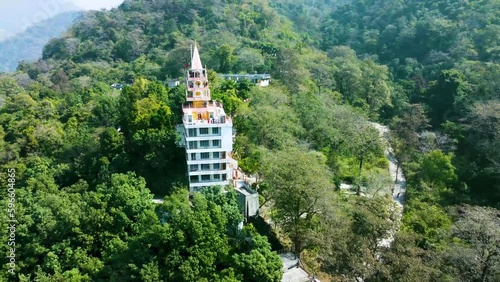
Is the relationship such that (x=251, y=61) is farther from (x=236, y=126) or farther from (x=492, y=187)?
(x=492, y=187)

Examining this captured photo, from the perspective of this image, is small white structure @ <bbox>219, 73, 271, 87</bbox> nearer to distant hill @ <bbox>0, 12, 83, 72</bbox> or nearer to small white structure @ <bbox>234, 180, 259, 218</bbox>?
small white structure @ <bbox>234, 180, 259, 218</bbox>

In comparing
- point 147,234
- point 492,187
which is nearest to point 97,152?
point 147,234

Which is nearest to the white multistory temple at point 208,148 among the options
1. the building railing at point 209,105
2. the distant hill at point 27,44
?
the building railing at point 209,105

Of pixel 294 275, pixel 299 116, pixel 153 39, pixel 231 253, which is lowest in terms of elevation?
pixel 294 275

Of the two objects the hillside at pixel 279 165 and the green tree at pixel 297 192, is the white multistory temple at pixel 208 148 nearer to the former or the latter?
the hillside at pixel 279 165

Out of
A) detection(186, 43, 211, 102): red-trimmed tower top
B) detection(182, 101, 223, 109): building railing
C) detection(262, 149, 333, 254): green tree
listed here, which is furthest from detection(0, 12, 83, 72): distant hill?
detection(262, 149, 333, 254): green tree
